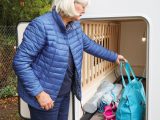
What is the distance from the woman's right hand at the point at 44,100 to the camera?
2.19m

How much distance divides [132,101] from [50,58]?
1244mm

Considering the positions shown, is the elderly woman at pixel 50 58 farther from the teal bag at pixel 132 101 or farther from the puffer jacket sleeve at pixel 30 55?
the teal bag at pixel 132 101

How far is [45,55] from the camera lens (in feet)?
7.29

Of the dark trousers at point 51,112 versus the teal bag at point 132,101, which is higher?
the dark trousers at point 51,112

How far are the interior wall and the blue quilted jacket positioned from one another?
9.66 ft

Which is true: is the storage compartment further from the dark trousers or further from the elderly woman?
the elderly woman

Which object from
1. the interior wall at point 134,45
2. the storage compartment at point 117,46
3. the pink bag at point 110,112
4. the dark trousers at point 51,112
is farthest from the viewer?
the interior wall at point 134,45

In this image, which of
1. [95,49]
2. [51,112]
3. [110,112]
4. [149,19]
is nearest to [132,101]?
[110,112]

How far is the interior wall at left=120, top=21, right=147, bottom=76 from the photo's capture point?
5.19 metres

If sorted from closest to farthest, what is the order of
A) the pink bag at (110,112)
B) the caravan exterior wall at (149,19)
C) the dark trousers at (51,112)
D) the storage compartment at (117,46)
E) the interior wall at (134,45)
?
the dark trousers at (51,112) → the caravan exterior wall at (149,19) → the pink bag at (110,112) → the storage compartment at (117,46) → the interior wall at (134,45)

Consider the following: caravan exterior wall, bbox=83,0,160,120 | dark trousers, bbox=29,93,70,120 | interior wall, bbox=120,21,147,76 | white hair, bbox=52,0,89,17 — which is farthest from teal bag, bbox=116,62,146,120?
interior wall, bbox=120,21,147,76

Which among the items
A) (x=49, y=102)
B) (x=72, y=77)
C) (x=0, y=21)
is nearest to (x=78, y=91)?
(x=72, y=77)

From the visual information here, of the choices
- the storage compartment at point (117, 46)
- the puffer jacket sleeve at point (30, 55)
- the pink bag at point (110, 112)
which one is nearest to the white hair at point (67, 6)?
the puffer jacket sleeve at point (30, 55)

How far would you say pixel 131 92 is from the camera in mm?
3082
